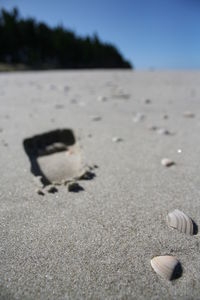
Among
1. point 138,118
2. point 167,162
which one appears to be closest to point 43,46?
point 138,118

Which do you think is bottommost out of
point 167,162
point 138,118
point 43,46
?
point 167,162

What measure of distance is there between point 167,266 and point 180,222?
0.81 feet

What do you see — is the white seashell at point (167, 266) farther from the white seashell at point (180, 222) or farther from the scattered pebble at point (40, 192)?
the scattered pebble at point (40, 192)

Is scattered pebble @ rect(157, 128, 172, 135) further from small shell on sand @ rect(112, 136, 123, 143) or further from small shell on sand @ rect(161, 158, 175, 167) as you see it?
small shell on sand @ rect(161, 158, 175, 167)

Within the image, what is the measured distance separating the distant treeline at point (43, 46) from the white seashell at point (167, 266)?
19.5 meters

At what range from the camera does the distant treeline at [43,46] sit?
2081 cm

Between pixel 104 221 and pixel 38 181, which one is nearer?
pixel 104 221

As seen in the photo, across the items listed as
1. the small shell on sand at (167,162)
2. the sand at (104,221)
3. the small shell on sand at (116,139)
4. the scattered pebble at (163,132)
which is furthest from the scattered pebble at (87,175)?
the scattered pebble at (163,132)

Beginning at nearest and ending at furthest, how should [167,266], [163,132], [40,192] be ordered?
[167,266]
[40,192]
[163,132]

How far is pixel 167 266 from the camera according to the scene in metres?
0.84

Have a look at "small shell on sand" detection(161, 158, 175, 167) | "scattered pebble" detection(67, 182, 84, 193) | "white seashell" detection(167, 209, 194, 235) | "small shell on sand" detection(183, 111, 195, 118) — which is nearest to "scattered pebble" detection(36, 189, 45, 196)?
"scattered pebble" detection(67, 182, 84, 193)

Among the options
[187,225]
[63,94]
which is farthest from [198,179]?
[63,94]

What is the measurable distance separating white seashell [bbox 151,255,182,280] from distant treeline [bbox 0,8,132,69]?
1953 cm

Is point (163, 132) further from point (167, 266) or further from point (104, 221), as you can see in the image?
point (167, 266)
